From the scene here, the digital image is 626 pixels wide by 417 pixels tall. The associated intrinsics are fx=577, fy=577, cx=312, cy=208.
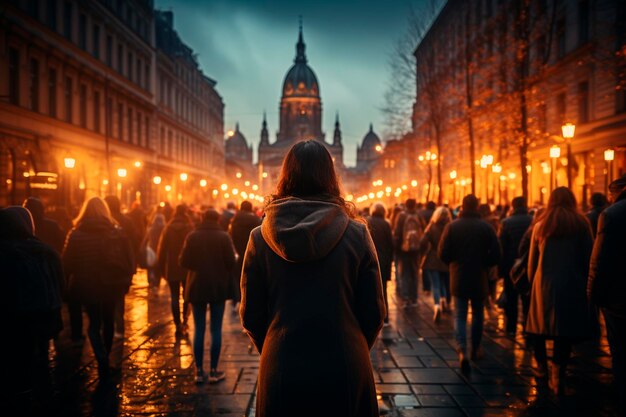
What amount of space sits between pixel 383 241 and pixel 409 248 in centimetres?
220

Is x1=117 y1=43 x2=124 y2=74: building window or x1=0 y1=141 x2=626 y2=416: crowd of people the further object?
x1=117 y1=43 x2=124 y2=74: building window

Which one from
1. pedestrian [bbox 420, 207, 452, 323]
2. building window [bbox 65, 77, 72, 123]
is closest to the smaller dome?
building window [bbox 65, 77, 72, 123]

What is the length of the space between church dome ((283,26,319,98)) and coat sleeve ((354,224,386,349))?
433ft

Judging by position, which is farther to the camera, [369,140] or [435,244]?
[369,140]

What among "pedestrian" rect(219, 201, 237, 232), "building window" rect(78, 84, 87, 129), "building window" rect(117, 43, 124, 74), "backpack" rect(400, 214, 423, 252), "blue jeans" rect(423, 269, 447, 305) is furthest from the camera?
"building window" rect(117, 43, 124, 74)

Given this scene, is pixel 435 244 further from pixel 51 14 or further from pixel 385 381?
pixel 51 14

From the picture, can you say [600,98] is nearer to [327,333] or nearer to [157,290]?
[157,290]

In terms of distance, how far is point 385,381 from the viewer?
20.1ft

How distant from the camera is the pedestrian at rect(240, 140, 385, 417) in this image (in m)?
2.41

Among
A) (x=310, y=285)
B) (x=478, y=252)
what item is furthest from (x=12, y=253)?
(x=478, y=252)

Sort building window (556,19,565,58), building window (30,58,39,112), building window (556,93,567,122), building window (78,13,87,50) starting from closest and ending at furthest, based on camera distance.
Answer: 1. building window (30,58,39,112)
2. building window (556,19,565,58)
3. building window (556,93,567,122)
4. building window (78,13,87,50)

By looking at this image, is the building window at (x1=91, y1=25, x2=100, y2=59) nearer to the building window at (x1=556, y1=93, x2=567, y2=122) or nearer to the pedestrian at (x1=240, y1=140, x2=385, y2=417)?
the building window at (x1=556, y1=93, x2=567, y2=122)

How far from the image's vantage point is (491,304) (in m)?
11.5

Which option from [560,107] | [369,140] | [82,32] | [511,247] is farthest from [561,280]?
[369,140]
